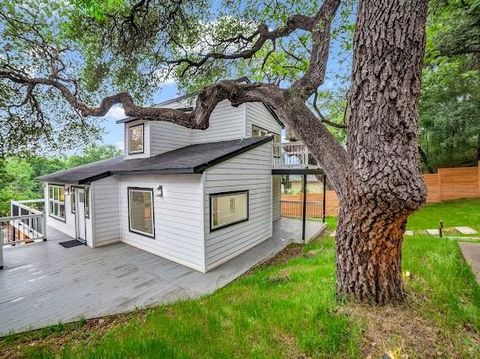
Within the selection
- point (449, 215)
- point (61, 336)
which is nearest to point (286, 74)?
point (61, 336)

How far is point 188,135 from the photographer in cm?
970

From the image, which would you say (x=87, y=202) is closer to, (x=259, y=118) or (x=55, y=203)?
(x=55, y=203)

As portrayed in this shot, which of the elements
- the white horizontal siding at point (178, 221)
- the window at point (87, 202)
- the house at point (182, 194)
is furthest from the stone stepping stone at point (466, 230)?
the window at point (87, 202)

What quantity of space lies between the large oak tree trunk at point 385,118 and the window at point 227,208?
377 centimetres

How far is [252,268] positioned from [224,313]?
8.45 feet

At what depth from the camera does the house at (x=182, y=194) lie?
561cm

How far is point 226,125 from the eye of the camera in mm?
9164

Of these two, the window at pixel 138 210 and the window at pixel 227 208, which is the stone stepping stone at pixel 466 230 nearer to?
the window at pixel 227 208

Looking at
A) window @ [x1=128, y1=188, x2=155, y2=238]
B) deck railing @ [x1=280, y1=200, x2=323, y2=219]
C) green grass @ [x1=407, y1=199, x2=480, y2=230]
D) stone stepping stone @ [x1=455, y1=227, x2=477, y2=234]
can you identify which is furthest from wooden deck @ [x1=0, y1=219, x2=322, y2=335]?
green grass @ [x1=407, y1=199, x2=480, y2=230]

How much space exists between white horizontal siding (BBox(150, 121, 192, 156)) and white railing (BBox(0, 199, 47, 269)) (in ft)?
14.0

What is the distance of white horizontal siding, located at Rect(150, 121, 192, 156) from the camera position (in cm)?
840

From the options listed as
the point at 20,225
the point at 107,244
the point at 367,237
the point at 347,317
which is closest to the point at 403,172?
the point at 367,237

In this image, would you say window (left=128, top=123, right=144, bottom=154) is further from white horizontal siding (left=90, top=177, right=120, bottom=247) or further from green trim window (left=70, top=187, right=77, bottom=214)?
green trim window (left=70, top=187, right=77, bottom=214)

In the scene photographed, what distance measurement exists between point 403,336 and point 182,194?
4.81m
